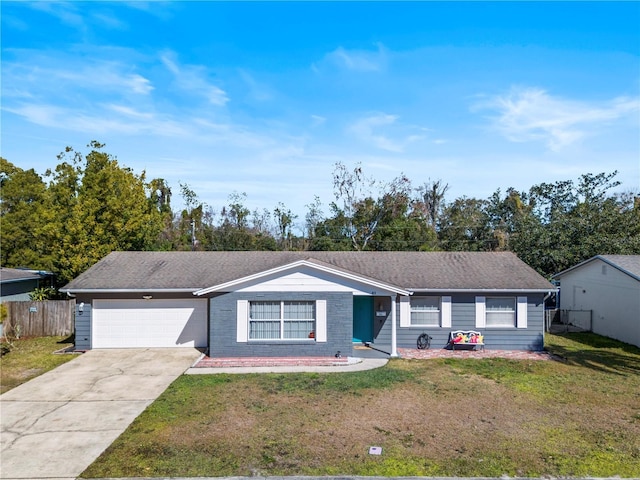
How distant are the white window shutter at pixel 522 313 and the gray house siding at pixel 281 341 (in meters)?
6.44

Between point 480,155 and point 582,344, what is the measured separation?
11.6 meters

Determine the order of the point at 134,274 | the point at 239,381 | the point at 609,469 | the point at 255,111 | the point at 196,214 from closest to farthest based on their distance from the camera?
the point at 609,469
the point at 239,381
the point at 134,274
the point at 255,111
the point at 196,214

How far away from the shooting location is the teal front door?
1745 centimetres

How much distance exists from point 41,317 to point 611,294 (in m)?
24.3

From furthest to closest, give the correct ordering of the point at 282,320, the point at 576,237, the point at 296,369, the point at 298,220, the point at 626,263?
1. the point at 298,220
2. the point at 576,237
3. the point at 626,263
4. the point at 282,320
5. the point at 296,369

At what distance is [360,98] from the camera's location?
21141mm

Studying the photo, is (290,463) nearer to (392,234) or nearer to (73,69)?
(73,69)

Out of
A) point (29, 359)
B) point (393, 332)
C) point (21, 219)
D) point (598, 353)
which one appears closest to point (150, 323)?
point (29, 359)

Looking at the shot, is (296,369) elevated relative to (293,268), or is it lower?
lower

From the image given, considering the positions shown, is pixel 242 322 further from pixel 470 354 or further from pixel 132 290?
pixel 470 354

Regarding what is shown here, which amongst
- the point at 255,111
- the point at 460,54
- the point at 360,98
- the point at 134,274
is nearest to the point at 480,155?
the point at 360,98

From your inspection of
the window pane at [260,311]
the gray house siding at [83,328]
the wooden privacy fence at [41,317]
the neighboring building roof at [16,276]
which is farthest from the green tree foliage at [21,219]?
the window pane at [260,311]

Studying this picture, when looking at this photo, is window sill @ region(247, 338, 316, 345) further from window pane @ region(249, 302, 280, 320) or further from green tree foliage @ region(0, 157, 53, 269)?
green tree foliage @ region(0, 157, 53, 269)

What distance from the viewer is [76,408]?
10398 millimetres
